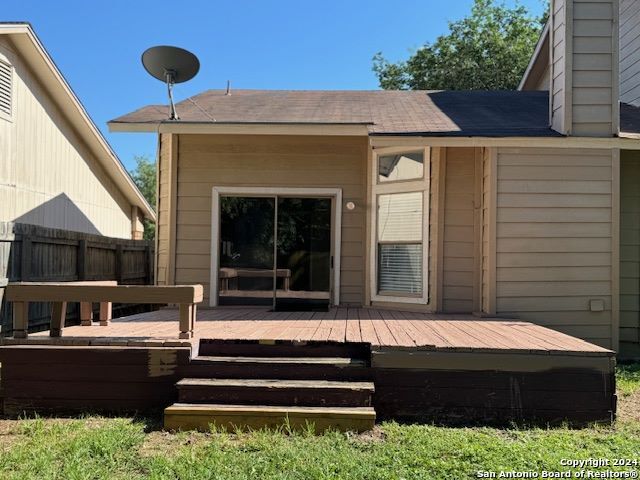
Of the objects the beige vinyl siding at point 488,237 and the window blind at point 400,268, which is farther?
Answer: the window blind at point 400,268

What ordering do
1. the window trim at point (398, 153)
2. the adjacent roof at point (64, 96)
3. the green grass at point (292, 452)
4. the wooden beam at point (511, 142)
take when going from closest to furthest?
the green grass at point (292, 452)
the wooden beam at point (511, 142)
the window trim at point (398, 153)
the adjacent roof at point (64, 96)

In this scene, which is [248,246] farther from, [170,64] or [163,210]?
[170,64]

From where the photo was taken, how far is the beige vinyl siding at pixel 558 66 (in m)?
6.00

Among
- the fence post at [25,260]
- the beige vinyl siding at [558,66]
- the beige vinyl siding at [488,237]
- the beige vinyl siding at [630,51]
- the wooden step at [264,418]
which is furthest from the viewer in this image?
the beige vinyl siding at [630,51]

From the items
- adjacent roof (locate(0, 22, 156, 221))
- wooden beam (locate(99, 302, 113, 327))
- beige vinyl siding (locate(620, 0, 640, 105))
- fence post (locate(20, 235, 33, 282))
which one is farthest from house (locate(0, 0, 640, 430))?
adjacent roof (locate(0, 22, 156, 221))

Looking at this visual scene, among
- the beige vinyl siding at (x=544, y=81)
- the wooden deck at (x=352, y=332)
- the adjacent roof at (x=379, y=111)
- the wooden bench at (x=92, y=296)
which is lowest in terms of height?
the wooden deck at (x=352, y=332)

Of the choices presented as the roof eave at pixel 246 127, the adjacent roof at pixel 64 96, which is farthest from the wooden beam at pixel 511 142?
the adjacent roof at pixel 64 96

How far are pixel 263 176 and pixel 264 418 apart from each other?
4008 mm

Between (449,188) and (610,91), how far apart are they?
2246mm

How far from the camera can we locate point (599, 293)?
593 centimetres

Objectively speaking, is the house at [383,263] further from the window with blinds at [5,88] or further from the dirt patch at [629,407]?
the window with blinds at [5,88]

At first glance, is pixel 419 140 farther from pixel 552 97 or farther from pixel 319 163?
pixel 552 97

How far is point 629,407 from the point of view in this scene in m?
4.25

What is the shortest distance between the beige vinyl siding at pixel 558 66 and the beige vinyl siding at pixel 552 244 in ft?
1.87
